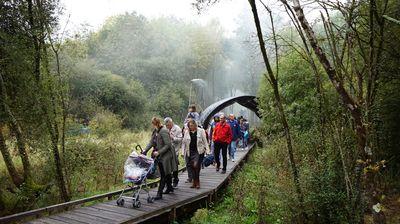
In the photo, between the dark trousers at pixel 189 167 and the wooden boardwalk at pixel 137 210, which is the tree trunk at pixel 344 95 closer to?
the wooden boardwalk at pixel 137 210

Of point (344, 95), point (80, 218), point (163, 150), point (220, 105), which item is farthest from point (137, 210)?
point (220, 105)

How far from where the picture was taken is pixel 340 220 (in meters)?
5.03

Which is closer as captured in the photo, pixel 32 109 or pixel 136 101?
pixel 32 109

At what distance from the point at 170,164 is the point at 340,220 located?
10.9ft

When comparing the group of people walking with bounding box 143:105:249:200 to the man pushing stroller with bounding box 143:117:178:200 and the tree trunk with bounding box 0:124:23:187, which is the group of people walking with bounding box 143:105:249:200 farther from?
the tree trunk with bounding box 0:124:23:187

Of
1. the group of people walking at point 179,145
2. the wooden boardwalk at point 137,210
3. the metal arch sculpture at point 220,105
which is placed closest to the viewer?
the wooden boardwalk at point 137,210

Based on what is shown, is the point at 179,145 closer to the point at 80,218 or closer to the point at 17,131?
the point at 80,218

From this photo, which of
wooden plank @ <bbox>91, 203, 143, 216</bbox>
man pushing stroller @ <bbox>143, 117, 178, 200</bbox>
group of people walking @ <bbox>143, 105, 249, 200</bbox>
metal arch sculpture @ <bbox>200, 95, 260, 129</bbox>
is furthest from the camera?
metal arch sculpture @ <bbox>200, 95, 260, 129</bbox>

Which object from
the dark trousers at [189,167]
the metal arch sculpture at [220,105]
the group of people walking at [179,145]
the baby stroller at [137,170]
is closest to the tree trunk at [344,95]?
the group of people walking at [179,145]

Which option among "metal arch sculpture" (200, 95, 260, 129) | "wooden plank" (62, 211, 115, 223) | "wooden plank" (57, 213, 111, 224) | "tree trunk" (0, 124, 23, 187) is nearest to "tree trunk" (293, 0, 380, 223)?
"wooden plank" (62, 211, 115, 223)

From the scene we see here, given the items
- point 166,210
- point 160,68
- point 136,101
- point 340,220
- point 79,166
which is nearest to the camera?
point 340,220

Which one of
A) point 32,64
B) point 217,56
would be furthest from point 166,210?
point 217,56

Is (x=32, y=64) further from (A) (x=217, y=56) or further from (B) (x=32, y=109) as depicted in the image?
(A) (x=217, y=56)

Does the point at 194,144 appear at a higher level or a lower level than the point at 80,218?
higher
